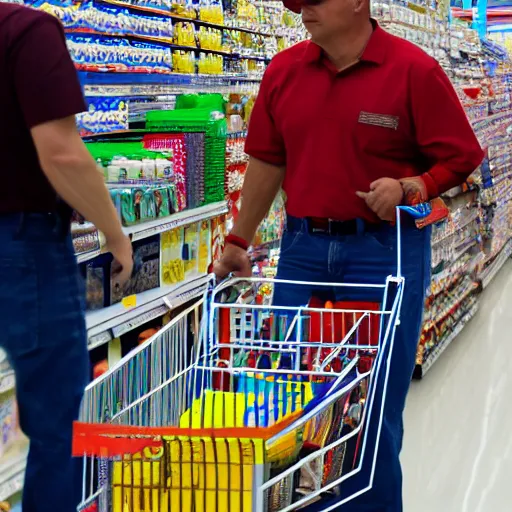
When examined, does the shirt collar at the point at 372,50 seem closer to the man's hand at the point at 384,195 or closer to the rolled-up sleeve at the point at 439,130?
the rolled-up sleeve at the point at 439,130

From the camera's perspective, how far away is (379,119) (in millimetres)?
2416

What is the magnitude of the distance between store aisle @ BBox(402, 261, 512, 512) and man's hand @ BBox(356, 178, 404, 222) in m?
1.56

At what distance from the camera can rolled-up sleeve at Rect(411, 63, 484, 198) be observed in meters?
2.41

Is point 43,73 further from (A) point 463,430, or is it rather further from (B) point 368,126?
(A) point 463,430

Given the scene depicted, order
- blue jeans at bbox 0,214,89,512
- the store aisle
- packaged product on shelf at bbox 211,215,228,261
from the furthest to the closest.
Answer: packaged product on shelf at bbox 211,215,228,261 → the store aisle → blue jeans at bbox 0,214,89,512

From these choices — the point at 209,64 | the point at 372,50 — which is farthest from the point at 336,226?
the point at 209,64

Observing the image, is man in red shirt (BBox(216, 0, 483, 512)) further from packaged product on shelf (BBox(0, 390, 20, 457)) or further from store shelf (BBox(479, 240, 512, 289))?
store shelf (BBox(479, 240, 512, 289))

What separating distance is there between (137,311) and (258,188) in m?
1.20

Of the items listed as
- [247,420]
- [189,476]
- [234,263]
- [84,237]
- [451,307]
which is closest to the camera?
[189,476]

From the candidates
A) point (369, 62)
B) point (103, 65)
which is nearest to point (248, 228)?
point (369, 62)

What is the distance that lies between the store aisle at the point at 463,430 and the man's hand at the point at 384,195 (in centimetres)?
156

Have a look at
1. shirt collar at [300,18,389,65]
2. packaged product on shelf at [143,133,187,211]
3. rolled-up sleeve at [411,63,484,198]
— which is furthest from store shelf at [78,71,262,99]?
rolled-up sleeve at [411,63,484,198]

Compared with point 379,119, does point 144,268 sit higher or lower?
lower

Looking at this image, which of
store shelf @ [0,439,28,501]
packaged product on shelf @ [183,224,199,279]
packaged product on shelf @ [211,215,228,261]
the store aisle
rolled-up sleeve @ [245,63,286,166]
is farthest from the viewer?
packaged product on shelf @ [211,215,228,261]
